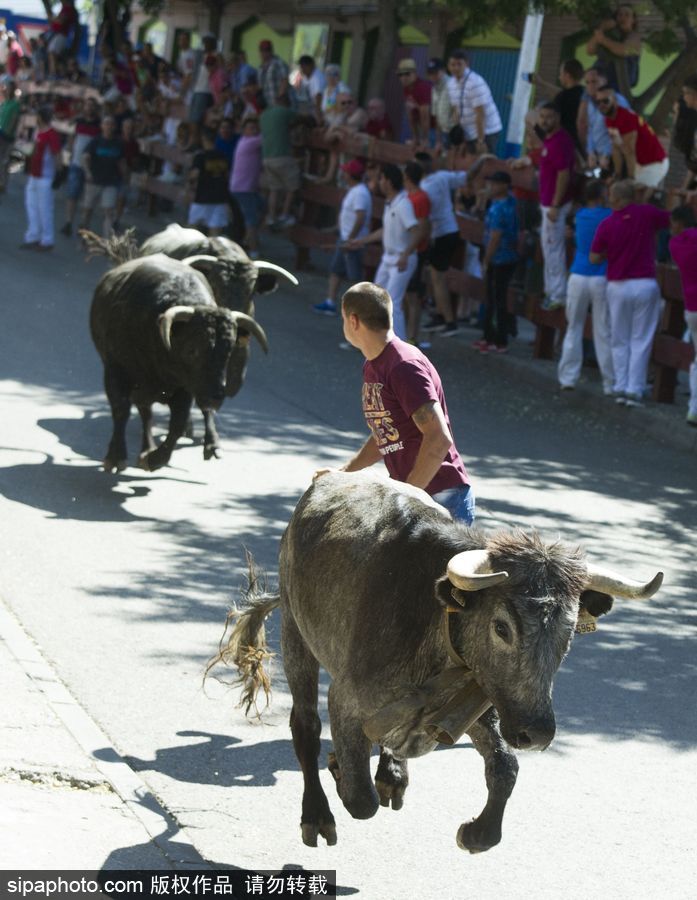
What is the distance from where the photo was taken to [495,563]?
183 inches

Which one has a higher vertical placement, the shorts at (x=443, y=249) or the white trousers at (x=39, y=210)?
the shorts at (x=443, y=249)

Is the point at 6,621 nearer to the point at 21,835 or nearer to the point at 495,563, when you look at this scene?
the point at 21,835

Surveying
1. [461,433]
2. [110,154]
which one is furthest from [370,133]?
[461,433]

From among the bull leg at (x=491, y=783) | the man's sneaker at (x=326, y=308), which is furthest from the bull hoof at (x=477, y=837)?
the man's sneaker at (x=326, y=308)

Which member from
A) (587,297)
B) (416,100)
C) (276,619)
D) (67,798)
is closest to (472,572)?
(67,798)

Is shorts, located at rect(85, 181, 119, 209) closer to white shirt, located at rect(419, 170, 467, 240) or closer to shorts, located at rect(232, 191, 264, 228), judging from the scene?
shorts, located at rect(232, 191, 264, 228)

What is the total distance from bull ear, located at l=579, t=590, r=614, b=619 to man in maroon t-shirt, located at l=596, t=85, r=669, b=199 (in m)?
11.5

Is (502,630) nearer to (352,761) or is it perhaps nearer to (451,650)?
(451,650)

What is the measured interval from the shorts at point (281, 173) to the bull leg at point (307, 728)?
696 inches

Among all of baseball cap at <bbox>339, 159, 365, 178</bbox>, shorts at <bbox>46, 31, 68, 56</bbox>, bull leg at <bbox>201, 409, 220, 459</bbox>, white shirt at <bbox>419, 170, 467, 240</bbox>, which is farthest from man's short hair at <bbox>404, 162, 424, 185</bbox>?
shorts at <bbox>46, 31, 68, 56</bbox>

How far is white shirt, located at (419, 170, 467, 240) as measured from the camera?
57.7ft

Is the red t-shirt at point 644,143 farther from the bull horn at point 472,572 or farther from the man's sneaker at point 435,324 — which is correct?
the bull horn at point 472,572

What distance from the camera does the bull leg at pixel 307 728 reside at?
5367 mm

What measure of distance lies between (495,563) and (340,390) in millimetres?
10687
